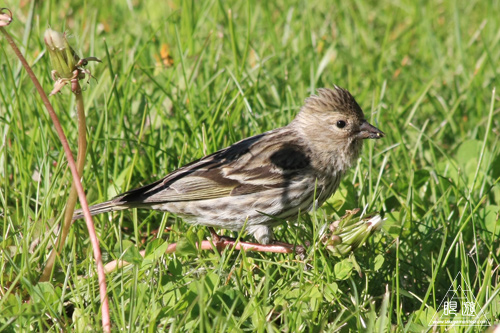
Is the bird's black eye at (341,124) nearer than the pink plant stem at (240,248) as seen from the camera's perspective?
No

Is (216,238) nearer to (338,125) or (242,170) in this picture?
(242,170)

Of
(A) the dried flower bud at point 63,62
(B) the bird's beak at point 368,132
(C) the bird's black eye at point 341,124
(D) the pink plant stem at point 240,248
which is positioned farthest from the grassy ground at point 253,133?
(A) the dried flower bud at point 63,62

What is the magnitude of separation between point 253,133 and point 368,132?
1016 mm

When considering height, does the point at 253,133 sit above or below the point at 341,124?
below

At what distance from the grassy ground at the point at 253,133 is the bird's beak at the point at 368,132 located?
18 centimetres

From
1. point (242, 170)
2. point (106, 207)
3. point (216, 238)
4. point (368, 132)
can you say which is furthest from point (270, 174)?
point (106, 207)

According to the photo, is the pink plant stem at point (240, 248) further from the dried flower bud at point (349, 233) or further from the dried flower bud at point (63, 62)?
the dried flower bud at point (63, 62)

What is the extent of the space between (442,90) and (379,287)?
2933 mm

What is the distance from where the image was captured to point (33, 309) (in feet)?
9.81

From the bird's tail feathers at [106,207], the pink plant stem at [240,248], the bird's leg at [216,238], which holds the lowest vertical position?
the bird's leg at [216,238]

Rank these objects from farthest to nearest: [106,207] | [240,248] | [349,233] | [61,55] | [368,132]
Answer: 1. [368,132]
2. [106,207]
3. [240,248]
4. [349,233]
5. [61,55]

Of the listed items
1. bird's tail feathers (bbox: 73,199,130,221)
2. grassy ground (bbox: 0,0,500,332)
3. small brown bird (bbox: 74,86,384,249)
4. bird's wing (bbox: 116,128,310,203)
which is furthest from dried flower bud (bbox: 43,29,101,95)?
bird's wing (bbox: 116,128,310,203)

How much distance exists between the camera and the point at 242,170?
162 inches

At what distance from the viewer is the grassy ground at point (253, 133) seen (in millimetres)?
3016
